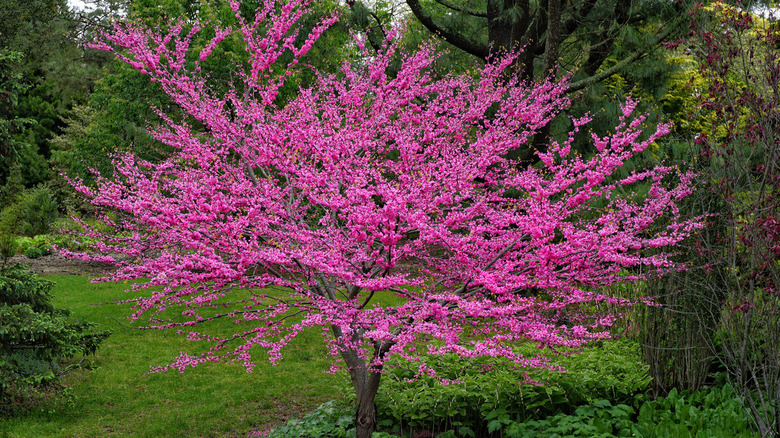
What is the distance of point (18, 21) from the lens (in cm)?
1911

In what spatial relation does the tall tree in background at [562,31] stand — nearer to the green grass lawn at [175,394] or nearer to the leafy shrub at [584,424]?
the leafy shrub at [584,424]

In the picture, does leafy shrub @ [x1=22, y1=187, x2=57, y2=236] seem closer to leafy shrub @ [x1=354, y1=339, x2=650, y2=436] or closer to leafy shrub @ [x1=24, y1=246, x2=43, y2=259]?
leafy shrub @ [x1=24, y1=246, x2=43, y2=259]

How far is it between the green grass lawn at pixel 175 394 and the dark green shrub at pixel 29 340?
0.36 metres

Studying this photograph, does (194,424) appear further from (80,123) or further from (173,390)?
(80,123)

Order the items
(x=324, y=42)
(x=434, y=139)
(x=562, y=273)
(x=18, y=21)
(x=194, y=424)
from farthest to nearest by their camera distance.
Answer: (x=18, y=21)
(x=324, y=42)
(x=434, y=139)
(x=194, y=424)
(x=562, y=273)

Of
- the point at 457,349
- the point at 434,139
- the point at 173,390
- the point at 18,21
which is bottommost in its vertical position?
the point at 173,390

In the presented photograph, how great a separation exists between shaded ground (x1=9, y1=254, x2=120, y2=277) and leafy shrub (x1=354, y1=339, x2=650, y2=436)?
11.1m

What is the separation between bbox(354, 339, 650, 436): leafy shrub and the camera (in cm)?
507

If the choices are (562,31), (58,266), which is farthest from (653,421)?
(58,266)

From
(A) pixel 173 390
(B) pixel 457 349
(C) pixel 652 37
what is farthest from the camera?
(C) pixel 652 37

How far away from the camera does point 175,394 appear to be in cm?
680

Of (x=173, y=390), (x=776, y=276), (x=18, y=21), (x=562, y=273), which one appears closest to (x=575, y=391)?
(x=562, y=273)

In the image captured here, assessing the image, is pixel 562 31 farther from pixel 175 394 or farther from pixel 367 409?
pixel 175 394

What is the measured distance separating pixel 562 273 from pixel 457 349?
121 centimetres
